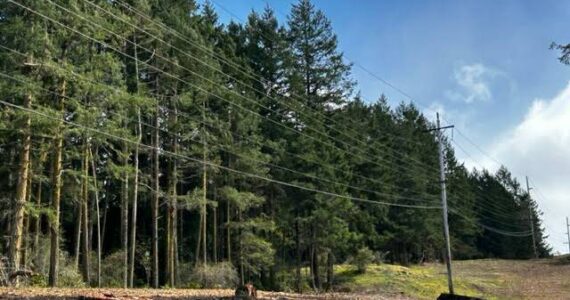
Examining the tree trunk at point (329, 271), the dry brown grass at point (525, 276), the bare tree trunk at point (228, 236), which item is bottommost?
the dry brown grass at point (525, 276)

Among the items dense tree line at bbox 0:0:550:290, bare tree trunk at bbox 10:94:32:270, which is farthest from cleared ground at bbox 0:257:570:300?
bare tree trunk at bbox 10:94:32:270

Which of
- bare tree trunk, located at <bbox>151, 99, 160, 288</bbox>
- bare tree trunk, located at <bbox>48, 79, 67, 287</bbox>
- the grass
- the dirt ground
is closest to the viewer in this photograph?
the dirt ground

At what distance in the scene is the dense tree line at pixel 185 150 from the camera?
21.9 meters

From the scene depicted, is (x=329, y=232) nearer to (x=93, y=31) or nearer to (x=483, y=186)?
(x=93, y=31)

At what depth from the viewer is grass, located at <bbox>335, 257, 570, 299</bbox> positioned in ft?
126

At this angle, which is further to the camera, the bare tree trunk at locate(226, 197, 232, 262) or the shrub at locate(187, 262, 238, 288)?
the bare tree trunk at locate(226, 197, 232, 262)

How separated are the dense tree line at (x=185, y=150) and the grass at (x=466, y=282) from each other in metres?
2.64

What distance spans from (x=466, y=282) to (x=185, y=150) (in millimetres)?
24183

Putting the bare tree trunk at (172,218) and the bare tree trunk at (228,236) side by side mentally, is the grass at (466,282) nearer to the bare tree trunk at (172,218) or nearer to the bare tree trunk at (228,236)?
the bare tree trunk at (228,236)

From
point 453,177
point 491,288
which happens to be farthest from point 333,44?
point 453,177

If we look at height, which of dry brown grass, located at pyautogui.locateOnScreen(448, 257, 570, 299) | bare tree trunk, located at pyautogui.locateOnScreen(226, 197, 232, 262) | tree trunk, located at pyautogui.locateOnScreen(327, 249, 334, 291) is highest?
bare tree trunk, located at pyautogui.locateOnScreen(226, 197, 232, 262)

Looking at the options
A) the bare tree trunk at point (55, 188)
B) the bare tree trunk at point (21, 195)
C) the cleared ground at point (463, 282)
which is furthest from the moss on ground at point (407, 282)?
the bare tree trunk at point (21, 195)

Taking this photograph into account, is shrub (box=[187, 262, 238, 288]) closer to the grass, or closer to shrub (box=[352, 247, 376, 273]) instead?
the grass

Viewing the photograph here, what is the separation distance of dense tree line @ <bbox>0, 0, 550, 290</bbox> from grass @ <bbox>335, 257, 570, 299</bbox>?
264 centimetres
